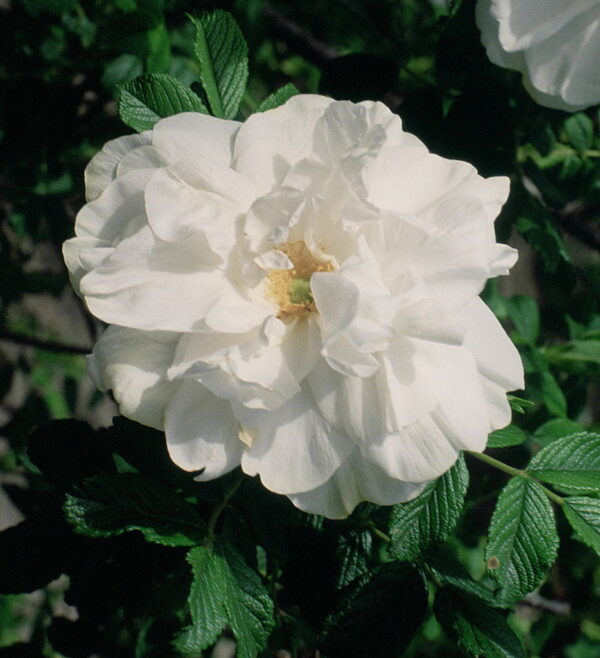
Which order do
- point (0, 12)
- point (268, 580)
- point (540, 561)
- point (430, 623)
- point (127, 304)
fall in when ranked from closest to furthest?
point (127, 304), point (540, 561), point (268, 580), point (0, 12), point (430, 623)

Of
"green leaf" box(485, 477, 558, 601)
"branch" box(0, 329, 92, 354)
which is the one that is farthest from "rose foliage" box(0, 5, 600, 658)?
"branch" box(0, 329, 92, 354)

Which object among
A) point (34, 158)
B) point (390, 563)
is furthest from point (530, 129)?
point (34, 158)

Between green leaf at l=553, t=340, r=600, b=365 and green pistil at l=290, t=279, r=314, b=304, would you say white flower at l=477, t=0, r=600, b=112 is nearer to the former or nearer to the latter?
green pistil at l=290, t=279, r=314, b=304

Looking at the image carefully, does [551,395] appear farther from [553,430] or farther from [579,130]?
[579,130]

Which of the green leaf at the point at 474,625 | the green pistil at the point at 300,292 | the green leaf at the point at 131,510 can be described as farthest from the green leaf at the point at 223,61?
the green leaf at the point at 474,625

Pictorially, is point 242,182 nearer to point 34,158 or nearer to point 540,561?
point 540,561

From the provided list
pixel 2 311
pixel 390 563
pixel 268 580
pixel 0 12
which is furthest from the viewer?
pixel 2 311
